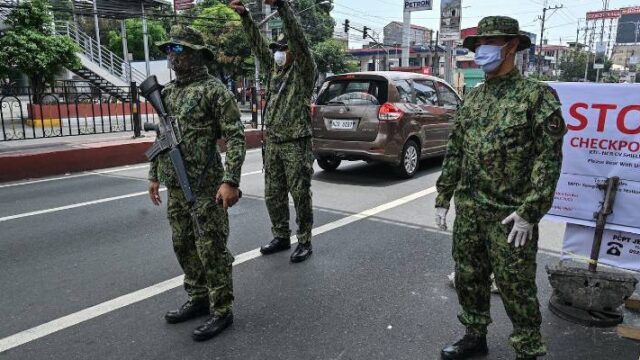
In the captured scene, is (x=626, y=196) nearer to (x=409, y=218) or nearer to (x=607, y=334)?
(x=607, y=334)

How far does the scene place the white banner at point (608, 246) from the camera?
3133 millimetres

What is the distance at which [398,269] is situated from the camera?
4.01 meters

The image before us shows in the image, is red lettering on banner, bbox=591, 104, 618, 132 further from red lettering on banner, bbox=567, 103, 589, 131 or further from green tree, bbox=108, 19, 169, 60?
green tree, bbox=108, 19, 169, 60

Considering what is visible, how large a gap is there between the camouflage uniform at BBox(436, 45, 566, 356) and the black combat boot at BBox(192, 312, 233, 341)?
1415 mm

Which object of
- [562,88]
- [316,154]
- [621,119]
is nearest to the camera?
[621,119]

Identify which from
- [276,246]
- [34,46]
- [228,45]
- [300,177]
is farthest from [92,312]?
[228,45]

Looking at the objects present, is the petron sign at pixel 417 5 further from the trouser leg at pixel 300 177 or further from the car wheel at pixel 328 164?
the trouser leg at pixel 300 177

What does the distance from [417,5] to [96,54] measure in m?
19.2

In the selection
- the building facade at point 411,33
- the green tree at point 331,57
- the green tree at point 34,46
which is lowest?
the green tree at point 34,46

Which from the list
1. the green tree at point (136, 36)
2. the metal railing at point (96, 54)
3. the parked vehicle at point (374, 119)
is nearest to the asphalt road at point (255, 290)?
the parked vehicle at point (374, 119)


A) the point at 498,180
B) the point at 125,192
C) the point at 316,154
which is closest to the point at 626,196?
the point at 498,180

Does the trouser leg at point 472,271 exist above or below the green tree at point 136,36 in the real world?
below

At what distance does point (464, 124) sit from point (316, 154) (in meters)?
5.28

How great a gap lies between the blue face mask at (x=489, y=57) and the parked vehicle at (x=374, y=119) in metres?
4.68
